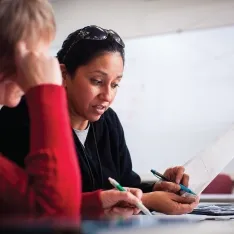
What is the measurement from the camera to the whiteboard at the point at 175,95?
2482 millimetres

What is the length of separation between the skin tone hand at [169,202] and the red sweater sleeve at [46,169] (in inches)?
22.5

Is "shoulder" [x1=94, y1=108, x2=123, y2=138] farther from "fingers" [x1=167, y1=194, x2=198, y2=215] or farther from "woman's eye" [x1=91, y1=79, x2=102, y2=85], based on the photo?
"fingers" [x1=167, y1=194, x2=198, y2=215]

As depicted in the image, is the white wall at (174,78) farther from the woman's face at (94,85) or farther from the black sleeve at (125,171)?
the woman's face at (94,85)

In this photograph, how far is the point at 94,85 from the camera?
3.78 feet

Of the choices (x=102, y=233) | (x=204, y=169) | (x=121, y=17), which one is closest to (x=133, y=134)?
(x=121, y=17)

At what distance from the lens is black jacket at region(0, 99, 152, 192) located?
1028 mm

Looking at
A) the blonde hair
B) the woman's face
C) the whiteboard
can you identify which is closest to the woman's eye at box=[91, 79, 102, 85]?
the woman's face

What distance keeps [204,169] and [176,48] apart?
4.95 feet

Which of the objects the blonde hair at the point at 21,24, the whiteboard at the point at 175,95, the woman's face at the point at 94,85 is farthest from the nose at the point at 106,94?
the whiteboard at the point at 175,95

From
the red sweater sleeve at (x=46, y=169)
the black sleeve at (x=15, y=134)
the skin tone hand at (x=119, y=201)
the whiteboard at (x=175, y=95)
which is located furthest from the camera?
the whiteboard at (x=175, y=95)

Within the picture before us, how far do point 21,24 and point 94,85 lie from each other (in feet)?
1.68

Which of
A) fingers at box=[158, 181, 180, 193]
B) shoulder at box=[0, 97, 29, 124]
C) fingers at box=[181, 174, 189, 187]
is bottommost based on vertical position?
fingers at box=[158, 181, 180, 193]

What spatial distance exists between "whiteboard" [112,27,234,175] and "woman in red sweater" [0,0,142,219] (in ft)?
6.36

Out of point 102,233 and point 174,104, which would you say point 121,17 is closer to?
point 174,104
